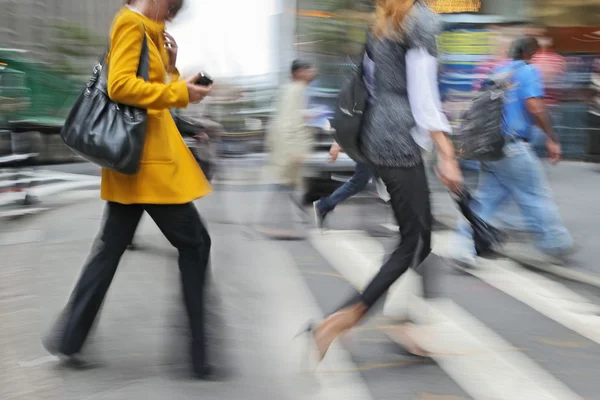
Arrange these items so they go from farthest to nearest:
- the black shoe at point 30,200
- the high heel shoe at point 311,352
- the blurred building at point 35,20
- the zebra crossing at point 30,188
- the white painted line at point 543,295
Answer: the blurred building at point 35,20, the black shoe at point 30,200, the zebra crossing at point 30,188, the white painted line at point 543,295, the high heel shoe at point 311,352

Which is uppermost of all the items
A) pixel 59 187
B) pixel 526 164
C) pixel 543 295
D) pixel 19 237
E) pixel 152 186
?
pixel 152 186

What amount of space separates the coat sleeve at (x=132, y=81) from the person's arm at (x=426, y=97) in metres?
0.99

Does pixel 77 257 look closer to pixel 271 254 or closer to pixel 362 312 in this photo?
pixel 271 254

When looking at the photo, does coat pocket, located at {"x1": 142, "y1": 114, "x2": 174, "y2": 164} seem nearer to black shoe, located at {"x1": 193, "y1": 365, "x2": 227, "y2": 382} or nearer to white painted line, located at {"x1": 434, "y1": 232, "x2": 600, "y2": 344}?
black shoe, located at {"x1": 193, "y1": 365, "x2": 227, "y2": 382}

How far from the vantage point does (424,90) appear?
3.77 m

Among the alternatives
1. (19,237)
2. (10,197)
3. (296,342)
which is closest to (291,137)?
(19,237)

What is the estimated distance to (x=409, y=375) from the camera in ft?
13.4

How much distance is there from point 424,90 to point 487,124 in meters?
2.82

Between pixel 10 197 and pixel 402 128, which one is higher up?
pixel 402 128

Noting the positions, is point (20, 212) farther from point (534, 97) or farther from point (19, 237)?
point (534, 97)

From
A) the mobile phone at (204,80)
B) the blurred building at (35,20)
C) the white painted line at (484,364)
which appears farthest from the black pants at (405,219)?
the blurred building at (35,20)

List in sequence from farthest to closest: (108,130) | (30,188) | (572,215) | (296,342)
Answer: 1. (30,188)
2. (572,215)
3. (296,342)
4. (108,130)

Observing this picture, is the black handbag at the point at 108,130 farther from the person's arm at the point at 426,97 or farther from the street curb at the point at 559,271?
the street curb at the point at 559,271

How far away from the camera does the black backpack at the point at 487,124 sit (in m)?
6.43
